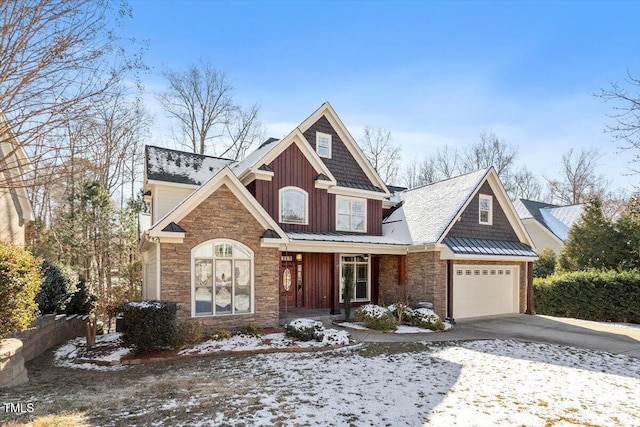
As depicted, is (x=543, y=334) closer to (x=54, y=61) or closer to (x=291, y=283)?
(x=291, y=283)

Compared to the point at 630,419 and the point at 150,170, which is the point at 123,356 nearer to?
the point at 150,170

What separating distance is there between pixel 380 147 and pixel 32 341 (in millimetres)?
30821

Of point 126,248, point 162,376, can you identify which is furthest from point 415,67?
point 126,248

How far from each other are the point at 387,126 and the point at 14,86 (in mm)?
31946

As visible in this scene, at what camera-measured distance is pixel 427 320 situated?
44.8 ft

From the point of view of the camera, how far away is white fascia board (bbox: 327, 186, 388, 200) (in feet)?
55.3

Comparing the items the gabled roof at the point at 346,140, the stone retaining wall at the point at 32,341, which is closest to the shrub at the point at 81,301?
the stone retaining wall at the point at 32,341

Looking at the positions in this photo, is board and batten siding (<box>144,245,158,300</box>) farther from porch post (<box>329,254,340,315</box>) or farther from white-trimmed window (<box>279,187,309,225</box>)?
porch post (<box>329,254,340,315</box>)

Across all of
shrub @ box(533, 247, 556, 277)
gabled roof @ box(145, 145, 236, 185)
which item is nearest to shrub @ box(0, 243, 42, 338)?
gabled roof @ box(145, 145, 236, 185)

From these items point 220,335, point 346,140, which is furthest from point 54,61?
point 346,140

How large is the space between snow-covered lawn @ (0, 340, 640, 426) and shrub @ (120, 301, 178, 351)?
2.66 ft

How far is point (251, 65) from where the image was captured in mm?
15117

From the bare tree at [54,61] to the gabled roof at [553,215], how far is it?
29.1 meters

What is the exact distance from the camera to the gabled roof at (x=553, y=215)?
28344 mm
